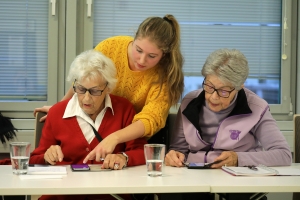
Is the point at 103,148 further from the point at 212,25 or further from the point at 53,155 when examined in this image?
the point at 212,25

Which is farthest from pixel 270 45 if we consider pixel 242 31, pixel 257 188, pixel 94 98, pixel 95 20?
pixel 257 188

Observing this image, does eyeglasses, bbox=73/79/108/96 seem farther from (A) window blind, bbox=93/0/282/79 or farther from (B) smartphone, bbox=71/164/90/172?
(A) window blind, bbox=93/0/282/79

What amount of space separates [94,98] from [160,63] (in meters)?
0.44

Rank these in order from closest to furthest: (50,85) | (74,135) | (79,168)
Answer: (79,168) < (74,135) < (50,85)

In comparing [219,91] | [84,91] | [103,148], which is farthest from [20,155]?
[219,91]

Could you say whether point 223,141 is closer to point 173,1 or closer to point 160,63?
point 160,63

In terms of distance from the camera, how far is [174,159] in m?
2.26

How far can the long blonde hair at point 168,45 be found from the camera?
2.40 metres

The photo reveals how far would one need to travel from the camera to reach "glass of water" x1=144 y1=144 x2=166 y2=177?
1931 mm

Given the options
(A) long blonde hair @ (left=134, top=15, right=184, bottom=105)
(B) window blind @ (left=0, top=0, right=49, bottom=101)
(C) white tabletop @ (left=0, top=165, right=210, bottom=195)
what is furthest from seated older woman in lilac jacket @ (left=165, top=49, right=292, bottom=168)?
(B) window blind @ (left=0, top=0, right=49, bottom=101)

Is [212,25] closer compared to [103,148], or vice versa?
[103,148]

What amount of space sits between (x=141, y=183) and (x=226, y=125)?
2.64 ft

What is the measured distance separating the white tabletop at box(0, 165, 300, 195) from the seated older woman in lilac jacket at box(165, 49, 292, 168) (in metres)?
0.31

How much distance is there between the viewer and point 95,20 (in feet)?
11.9
